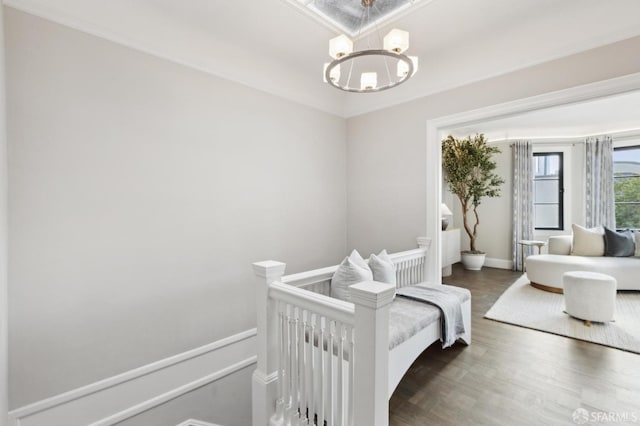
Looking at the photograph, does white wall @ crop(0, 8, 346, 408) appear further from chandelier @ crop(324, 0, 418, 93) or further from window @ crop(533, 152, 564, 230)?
window @ crop(533, 152, 564, 230)

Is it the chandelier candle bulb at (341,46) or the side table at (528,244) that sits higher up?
the chandelier candle bulb at (341,46)

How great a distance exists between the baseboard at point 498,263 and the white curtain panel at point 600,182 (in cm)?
147

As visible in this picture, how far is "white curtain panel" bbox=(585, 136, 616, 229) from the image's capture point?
17.4 ft

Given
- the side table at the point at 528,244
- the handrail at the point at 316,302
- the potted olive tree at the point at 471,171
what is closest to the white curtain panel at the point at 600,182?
the side table at the point at 528,244

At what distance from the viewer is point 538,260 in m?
4.59

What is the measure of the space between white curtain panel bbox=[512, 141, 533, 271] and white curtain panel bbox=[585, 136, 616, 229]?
0.91 m

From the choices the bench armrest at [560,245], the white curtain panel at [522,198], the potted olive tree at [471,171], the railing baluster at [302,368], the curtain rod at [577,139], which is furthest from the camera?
the white curtain panel at [522,198]

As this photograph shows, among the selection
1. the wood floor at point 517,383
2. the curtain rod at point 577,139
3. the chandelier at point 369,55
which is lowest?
the wood floor at point 517,383

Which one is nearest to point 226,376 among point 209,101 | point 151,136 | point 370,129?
point 151,136

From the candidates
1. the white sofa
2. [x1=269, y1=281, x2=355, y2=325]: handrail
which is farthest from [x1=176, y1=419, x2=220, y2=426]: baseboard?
the white sofa

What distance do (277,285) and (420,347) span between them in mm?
1167

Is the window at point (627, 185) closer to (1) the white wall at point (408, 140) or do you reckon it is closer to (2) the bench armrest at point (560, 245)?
(2) the bench armrest at point (560, 245)

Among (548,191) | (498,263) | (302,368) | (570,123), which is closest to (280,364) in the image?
(302,368)

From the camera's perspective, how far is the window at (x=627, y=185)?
5.28 meters
